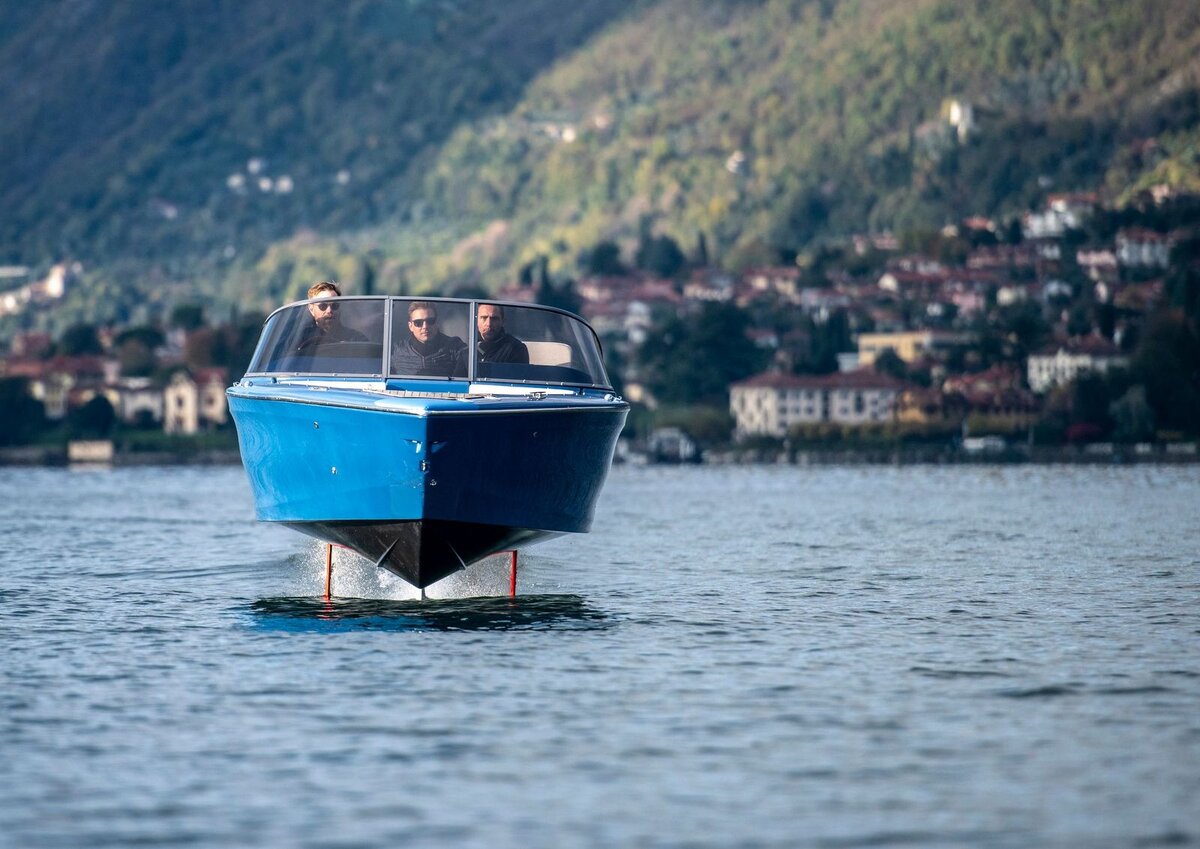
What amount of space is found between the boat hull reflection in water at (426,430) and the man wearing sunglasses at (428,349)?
Answer: 0.01 meters

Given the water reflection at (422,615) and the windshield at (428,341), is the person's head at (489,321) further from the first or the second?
the water reflection at (422,615)

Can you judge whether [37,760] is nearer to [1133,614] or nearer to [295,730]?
[295,730]

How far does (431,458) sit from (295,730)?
6044mm

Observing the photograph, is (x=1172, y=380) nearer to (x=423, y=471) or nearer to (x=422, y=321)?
(x=422, y=321)

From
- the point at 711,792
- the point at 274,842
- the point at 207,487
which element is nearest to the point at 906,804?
the point at 711,792

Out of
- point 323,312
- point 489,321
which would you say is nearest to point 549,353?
point 489,321

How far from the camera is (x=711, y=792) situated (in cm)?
1520

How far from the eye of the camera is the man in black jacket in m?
25.2

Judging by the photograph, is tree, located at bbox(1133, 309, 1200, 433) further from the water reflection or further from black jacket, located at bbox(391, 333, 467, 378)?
black jacket, located at bbox(391, 333, 467, 378)

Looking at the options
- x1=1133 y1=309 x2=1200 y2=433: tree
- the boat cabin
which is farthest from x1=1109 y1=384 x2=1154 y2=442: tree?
the boat cabin

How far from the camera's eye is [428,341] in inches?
985

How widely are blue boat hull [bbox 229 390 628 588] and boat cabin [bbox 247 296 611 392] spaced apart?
82 cm

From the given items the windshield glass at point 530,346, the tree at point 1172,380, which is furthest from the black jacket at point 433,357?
the tree at point 1172,380

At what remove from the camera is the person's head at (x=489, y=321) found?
82.9ft
